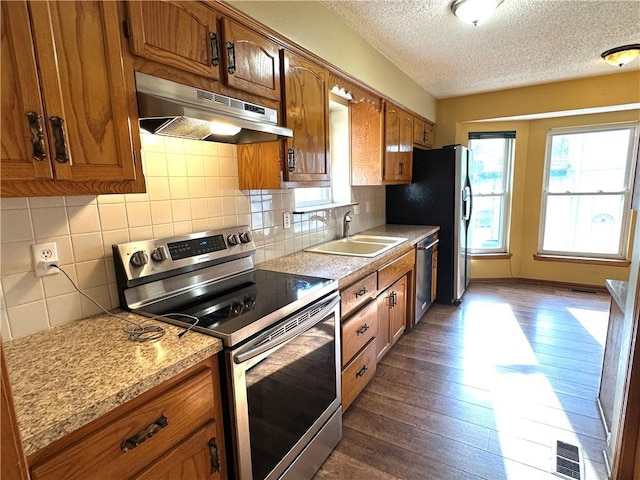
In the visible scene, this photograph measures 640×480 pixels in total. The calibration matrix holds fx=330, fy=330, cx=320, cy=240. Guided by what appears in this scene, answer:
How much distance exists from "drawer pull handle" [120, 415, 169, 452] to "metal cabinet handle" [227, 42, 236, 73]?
132cm

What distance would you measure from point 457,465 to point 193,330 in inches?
57.4

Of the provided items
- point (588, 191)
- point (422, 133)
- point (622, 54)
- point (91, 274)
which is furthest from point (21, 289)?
point (588, 191)

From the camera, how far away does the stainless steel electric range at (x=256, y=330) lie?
115 centimetres

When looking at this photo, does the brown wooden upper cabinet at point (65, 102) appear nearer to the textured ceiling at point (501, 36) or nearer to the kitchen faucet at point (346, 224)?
the textured ceiling at point (501, 36)

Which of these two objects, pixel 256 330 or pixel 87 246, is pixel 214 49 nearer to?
pixel 87 246

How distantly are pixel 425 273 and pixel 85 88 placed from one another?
2992 millimetres

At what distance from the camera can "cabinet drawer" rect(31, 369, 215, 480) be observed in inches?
29.7

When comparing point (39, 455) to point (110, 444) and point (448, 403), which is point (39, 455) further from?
point (448, 403)

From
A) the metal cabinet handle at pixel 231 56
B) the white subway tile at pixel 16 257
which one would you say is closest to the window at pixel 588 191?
the metal cabinet handle at pixel 231 56

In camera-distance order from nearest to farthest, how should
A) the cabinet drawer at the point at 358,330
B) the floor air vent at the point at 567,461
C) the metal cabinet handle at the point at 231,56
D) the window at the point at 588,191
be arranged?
the metal cabinet handle at the point at 231,56 < the floor air vent at the point at 567,461 < the cabinet drawer at the point at 358,330 < the window at the point at 588,191

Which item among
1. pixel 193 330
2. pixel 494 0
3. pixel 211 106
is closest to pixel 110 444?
pixel 193 330

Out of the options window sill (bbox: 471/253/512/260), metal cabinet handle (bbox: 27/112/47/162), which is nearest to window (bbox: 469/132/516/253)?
window sill (bbox: 471/253/512/260)

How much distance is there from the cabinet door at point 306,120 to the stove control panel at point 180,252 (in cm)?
44

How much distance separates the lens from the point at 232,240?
1751mm
